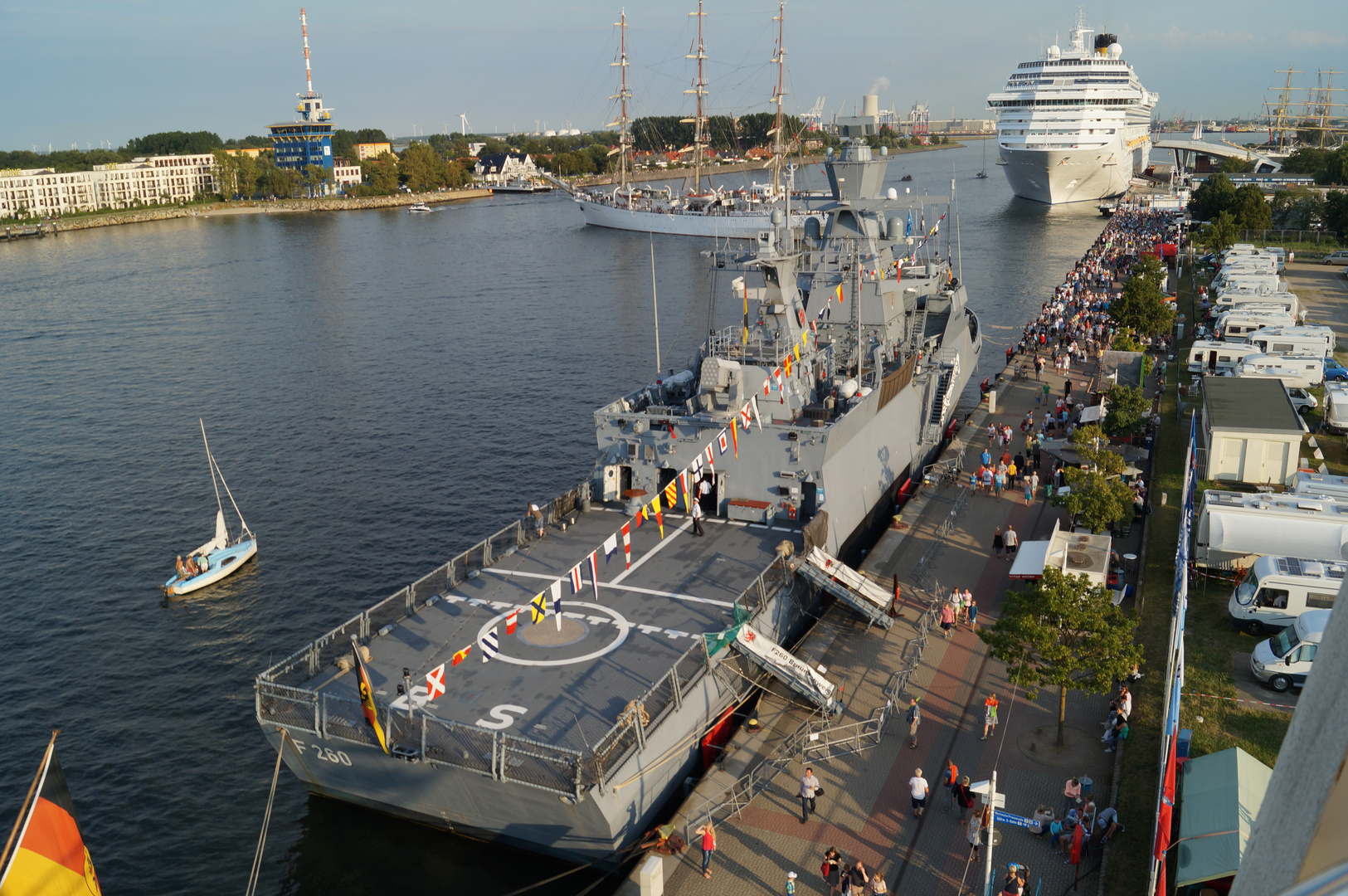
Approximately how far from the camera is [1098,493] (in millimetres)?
26156

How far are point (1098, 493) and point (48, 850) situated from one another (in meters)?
25.3

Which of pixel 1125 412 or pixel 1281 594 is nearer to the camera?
pixel 1281 594

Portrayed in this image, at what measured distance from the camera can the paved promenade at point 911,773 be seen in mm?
15977

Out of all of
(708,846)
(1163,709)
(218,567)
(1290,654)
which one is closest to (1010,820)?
(708,846)

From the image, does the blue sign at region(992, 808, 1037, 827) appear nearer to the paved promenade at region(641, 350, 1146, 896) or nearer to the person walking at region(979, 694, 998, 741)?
the paved promenade at region(641, 350, 1146, 896)

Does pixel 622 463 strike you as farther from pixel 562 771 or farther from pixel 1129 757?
pixel 1129 757

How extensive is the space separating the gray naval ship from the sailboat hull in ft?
41.9

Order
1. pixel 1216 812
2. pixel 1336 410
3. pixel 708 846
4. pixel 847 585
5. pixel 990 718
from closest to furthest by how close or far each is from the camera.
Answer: pixel 1216 812 → pixel 708 846 → pixel 990 718 → pixel 847 585 → pixel 1336 410

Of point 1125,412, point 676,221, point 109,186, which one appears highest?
point 109,186

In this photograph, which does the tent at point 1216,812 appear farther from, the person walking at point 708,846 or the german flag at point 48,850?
the german flag at point 48,850

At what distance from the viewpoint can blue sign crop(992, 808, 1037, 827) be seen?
15.4 metres

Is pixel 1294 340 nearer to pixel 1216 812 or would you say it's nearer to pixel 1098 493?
pixel 1098 493

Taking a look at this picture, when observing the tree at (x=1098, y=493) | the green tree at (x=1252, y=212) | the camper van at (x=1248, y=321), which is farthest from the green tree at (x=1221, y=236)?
the tree at (x=1098, y=493)

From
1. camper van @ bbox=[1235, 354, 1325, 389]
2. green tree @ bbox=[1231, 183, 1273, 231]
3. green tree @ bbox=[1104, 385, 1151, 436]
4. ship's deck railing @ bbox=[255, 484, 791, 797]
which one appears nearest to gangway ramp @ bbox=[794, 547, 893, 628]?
ship's deck railing @ bbox=[255, 484, 791, 797]
